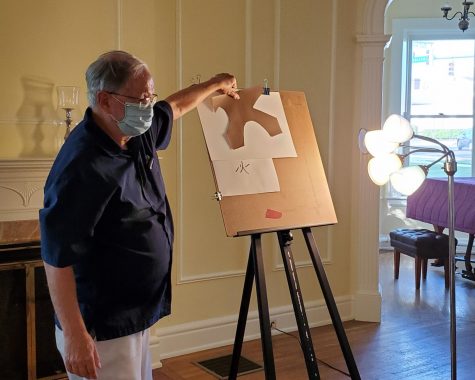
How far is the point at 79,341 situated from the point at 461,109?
241 inches

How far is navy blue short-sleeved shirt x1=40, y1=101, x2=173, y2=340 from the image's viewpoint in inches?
62.1

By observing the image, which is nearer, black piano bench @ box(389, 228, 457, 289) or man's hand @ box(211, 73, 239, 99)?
man's hand @ box(211, 73, 239, 99)

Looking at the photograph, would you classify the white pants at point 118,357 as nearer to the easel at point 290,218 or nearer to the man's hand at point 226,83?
the easel at point 290,218

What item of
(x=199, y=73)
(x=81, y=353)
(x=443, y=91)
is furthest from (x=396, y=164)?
(x=443, y=91)

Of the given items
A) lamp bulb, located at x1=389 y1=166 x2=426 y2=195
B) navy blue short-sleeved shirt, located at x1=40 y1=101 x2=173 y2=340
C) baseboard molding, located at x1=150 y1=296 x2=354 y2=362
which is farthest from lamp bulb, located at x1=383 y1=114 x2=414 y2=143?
baseboard molding, located at x1=150 y1=296 x2=354 y2=362

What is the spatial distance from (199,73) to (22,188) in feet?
4.05

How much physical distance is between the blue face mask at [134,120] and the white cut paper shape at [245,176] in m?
0.71

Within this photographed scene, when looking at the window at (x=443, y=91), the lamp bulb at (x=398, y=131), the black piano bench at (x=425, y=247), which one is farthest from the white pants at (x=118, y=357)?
the window at (x=443, y=91)

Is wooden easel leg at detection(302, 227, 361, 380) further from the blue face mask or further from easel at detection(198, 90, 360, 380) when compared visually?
the blue face mask

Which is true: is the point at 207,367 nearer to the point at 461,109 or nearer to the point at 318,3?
the point at 318,3

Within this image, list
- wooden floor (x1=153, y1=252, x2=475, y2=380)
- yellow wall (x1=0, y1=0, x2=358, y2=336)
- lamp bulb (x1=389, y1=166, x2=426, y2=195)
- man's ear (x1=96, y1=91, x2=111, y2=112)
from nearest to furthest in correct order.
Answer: man's ear (x1=96, y1=91, x2=111, y2=112) < lamp bulb (x1=389, y1=166, x2=426, y2=195) < yellow wall (x1=0, y1=0, x2=358, y2=336) < wooden floor (x1=153, y1=252, x2=475, y2=380)

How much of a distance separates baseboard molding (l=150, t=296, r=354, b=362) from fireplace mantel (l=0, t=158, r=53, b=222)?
105cm

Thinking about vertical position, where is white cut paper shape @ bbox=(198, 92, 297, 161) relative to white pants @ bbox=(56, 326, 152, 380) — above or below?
above

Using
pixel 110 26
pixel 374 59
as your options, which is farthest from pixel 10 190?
pixel 374 59
